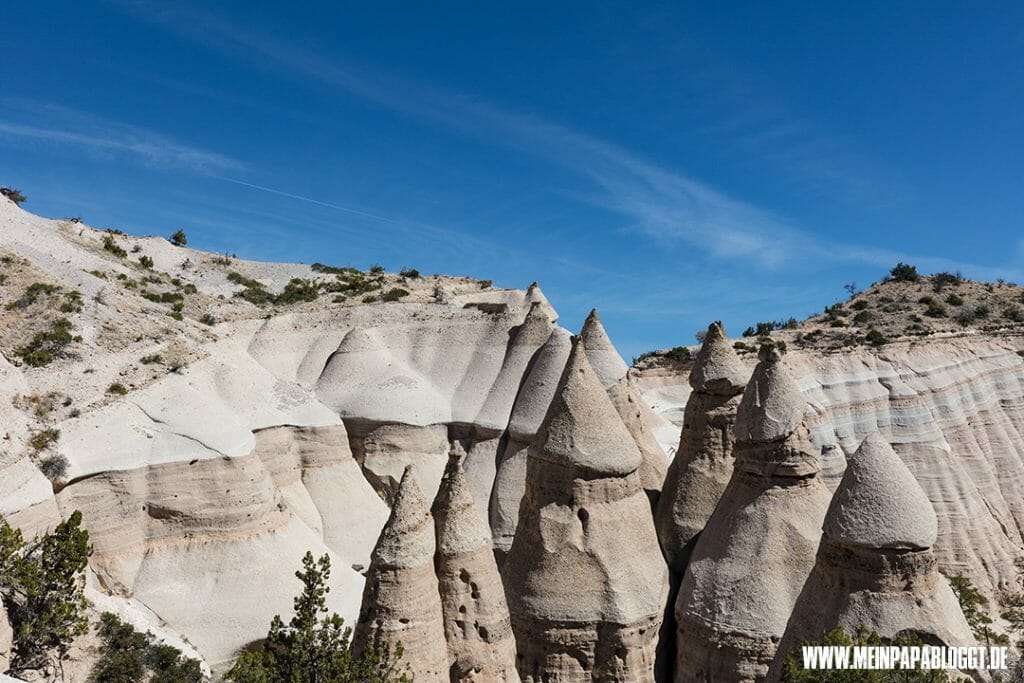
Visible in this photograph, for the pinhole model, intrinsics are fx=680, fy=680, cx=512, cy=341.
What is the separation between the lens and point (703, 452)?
14.3 meters

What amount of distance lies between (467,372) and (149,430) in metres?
13.3

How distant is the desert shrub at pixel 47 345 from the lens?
59.3 ft

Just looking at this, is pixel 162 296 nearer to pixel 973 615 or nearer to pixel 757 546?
pixel 757 546

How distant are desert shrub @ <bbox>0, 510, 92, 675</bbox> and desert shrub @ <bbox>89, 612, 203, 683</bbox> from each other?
718mm

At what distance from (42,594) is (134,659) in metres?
1.97

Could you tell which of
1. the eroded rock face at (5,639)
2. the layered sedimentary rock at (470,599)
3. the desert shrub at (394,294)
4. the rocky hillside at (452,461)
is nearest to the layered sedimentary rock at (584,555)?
the rocky hillside at (452,461)

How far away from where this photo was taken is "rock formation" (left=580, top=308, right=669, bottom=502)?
1681 cm

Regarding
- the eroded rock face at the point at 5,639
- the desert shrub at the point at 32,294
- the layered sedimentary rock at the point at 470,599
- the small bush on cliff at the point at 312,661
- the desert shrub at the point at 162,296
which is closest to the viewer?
the small bush on cliff at the point at 312,661

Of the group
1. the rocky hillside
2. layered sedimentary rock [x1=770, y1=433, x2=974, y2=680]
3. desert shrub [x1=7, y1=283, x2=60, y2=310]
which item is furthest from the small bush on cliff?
desert shrub [x1=7, y1=283, x2=60, y2=310]

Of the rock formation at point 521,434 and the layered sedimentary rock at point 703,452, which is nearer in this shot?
the layered sedimentary rock at point 703,452

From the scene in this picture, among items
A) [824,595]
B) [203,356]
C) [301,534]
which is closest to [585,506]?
[824,595]

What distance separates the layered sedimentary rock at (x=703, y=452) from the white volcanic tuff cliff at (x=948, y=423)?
13.0m

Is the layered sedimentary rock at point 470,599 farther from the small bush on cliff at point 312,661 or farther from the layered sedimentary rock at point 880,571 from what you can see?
the layered sedimentary rock at point 880,571

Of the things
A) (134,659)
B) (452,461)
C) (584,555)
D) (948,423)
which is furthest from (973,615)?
(134,659)
